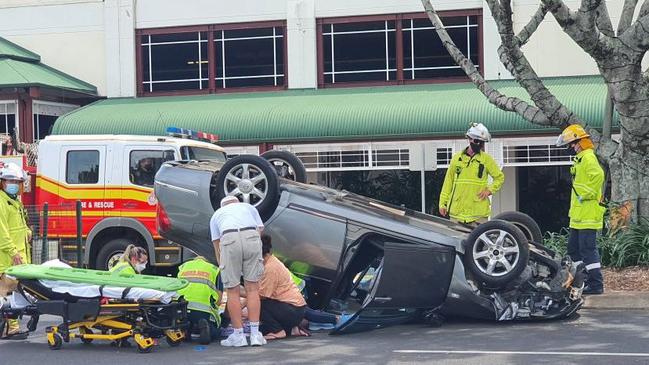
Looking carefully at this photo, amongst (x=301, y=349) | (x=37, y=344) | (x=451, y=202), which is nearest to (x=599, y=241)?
(x=451, y=202)

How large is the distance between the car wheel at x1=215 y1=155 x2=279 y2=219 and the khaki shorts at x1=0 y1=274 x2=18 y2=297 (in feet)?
7.14

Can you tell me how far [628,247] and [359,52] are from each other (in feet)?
34.1

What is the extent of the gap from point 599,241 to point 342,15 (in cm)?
1025

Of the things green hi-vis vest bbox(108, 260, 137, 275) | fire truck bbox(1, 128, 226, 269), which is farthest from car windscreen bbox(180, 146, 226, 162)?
green hi-vis vest bbox(108, 260, 137, 275)

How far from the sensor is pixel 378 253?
33.3 ft

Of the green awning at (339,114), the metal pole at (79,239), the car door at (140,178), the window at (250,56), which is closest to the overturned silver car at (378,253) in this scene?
the car door at (140,178)

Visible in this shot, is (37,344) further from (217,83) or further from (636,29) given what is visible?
(217,83)

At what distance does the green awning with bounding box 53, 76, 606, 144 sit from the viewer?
18688mm

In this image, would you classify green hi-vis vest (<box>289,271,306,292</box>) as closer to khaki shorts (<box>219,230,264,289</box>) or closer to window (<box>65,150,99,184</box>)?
khaki shorts (<box>219,230,264,289</box>)

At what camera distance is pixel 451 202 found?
39.1ft

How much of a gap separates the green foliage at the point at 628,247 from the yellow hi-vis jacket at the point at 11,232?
6.40 meters

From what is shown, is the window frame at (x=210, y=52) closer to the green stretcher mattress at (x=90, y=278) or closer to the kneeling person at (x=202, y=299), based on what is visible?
the kneeling person at (x=202, y=299)

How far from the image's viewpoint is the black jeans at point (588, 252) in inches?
434

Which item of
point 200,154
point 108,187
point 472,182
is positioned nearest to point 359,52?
point 200,154
